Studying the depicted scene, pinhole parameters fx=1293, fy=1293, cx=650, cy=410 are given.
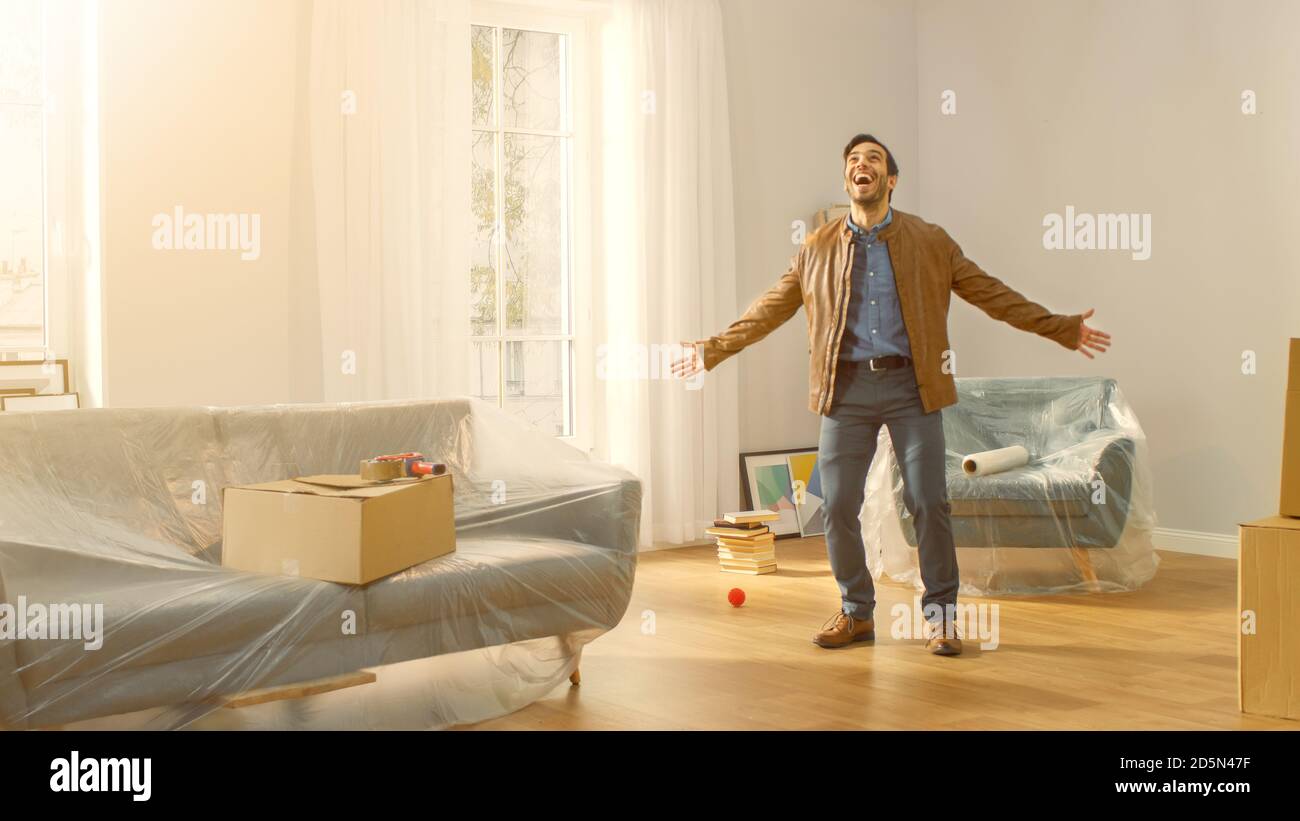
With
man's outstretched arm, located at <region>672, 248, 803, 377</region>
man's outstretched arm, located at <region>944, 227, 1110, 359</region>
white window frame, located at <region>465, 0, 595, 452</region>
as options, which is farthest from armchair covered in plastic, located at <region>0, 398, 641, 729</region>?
white window frame, located at <region>465, 0, 595, 452</region>

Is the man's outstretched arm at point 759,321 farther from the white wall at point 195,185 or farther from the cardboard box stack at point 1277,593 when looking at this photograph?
the white wall at point 195,185

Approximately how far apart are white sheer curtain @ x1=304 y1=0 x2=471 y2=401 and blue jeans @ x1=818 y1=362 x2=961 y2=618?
6.20ft

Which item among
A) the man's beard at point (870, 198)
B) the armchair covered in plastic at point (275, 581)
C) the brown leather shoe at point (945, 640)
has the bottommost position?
the brown leather shoe at point (945, 640)

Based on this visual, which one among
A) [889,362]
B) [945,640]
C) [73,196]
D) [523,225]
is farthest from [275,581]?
[523,225]

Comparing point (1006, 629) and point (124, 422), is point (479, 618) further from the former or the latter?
point (1006, 629)

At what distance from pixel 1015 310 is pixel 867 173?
1.98 feet

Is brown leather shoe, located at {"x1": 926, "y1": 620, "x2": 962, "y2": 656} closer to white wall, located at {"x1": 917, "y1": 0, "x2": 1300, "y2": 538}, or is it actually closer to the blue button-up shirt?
the blue button-up shirt

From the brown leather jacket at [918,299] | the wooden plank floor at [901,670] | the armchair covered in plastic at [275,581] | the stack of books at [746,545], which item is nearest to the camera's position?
the armchair covered in plastic at [275,581]

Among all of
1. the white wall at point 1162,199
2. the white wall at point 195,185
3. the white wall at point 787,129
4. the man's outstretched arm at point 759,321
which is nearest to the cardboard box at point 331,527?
the man's outstretched arm at point 759,321

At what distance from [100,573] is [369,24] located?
2831 millimetres

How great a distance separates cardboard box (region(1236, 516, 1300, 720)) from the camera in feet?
9.66

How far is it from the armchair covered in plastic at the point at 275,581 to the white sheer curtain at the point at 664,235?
6.64 feet

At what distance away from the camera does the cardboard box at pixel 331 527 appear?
292cm

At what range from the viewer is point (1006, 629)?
4145 millimetres
